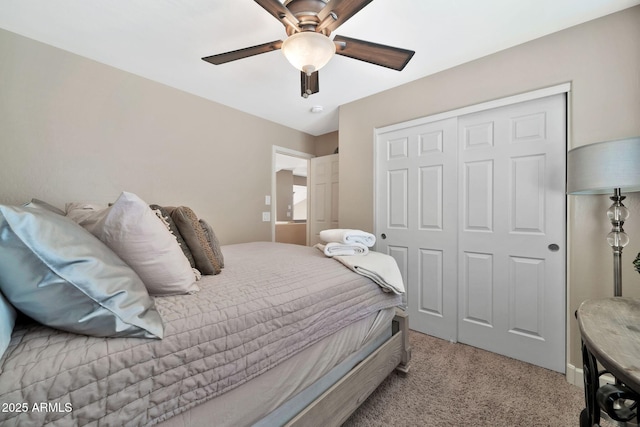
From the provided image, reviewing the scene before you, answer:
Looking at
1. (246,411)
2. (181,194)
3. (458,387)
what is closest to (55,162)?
(181,194)

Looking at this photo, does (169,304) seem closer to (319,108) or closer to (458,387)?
(458,387)

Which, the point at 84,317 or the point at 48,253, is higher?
the point at 48,253

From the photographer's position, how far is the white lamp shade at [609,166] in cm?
126

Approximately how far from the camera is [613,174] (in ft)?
4.22

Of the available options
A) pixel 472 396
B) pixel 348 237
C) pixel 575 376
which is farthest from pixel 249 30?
pixel 575 376

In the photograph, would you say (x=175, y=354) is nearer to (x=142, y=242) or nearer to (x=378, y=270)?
(x=142, y=242)

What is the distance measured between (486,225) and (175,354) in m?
2.27

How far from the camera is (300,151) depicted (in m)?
3.81

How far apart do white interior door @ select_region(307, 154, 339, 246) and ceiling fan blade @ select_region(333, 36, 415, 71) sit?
2.01m

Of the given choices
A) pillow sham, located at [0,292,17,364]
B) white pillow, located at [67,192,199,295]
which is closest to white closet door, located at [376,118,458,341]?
white pillow, located at [67,192,199,295]

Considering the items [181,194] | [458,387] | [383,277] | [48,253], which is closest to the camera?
[48,253]

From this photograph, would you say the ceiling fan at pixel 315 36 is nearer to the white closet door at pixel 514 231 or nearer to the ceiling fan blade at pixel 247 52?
the ceiling fan blade at pixel 247 52

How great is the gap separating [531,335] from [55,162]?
3.81 metres

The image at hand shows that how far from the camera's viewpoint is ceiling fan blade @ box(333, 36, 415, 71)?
1.47 metres
